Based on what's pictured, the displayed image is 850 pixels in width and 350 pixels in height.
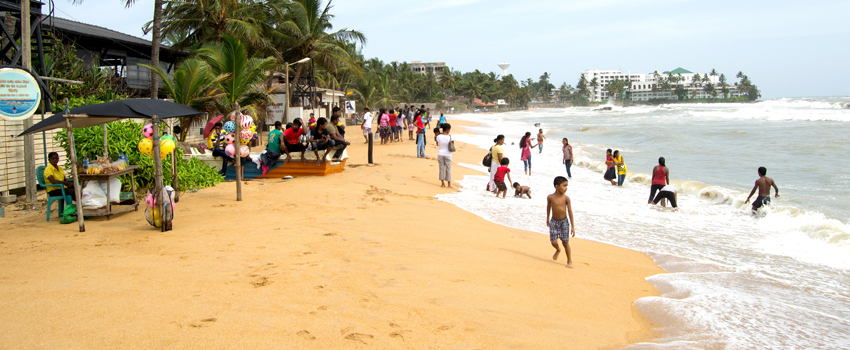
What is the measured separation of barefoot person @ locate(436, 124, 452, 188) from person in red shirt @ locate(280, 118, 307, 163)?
9.76ft

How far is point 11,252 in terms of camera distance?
543cm

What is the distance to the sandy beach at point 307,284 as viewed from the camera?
364cm

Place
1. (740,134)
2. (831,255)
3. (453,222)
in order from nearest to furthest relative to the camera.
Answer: (831,255) → (453,222) → (740,134)

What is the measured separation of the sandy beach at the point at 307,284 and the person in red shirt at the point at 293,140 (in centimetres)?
347

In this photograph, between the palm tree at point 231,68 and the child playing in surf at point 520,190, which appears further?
the palm tree at point 231,68

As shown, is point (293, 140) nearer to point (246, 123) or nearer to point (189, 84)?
point (246, 123)

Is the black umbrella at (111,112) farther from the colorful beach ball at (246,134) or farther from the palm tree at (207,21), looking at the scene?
the palm tree at (207,21)

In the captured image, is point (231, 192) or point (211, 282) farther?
point (231, 192)

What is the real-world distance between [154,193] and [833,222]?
10251 mm

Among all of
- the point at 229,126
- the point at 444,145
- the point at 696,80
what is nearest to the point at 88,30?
the point at 229,126

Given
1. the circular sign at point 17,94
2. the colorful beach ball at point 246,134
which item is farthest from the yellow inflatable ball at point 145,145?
the colorful beach ball at point 246,134

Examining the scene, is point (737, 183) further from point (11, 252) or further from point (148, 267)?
point (11, 252)

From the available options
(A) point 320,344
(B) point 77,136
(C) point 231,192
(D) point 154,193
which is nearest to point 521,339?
(A) point 320,344

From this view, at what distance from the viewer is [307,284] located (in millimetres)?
4520
